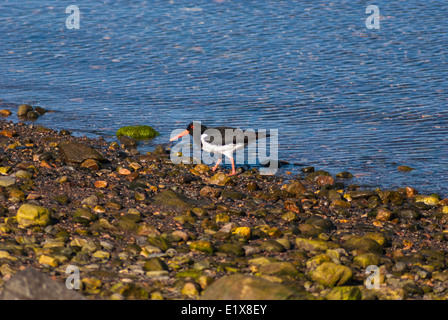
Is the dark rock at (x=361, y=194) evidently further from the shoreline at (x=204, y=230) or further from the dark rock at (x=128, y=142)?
the dark rock at (x=128, y=142)

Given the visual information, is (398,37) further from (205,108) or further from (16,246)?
(16,246)

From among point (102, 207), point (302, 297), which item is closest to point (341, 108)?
point (102, 207)

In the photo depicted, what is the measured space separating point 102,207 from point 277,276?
3523 mm

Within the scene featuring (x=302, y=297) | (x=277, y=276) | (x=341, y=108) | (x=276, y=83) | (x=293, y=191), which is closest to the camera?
(x=302, y=297)

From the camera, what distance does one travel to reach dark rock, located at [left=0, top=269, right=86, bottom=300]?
596cm

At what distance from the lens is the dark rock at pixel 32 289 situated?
19.5 feet

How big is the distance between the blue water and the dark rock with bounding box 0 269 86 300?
7928 millimetres

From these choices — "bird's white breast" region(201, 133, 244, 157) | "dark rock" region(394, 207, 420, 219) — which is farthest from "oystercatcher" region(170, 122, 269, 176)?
"dark rock" region(394, 207, 420, 219)

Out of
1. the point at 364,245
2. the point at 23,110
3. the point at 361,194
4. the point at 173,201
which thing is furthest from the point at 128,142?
the point at 364,245

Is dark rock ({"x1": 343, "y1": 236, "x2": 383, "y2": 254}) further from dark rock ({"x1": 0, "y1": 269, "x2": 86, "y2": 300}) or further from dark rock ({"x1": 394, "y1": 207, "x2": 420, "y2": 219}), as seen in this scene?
dark rock ({"x1": 0, "y1": 269, "x2": 86, "y2": 300})

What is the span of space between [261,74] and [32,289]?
14.5m

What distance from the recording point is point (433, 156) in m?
13.6

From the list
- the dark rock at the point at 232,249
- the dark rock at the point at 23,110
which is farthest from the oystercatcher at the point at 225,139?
the dark rock at the point at 23,110

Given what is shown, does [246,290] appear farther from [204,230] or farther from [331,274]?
[204,230]
